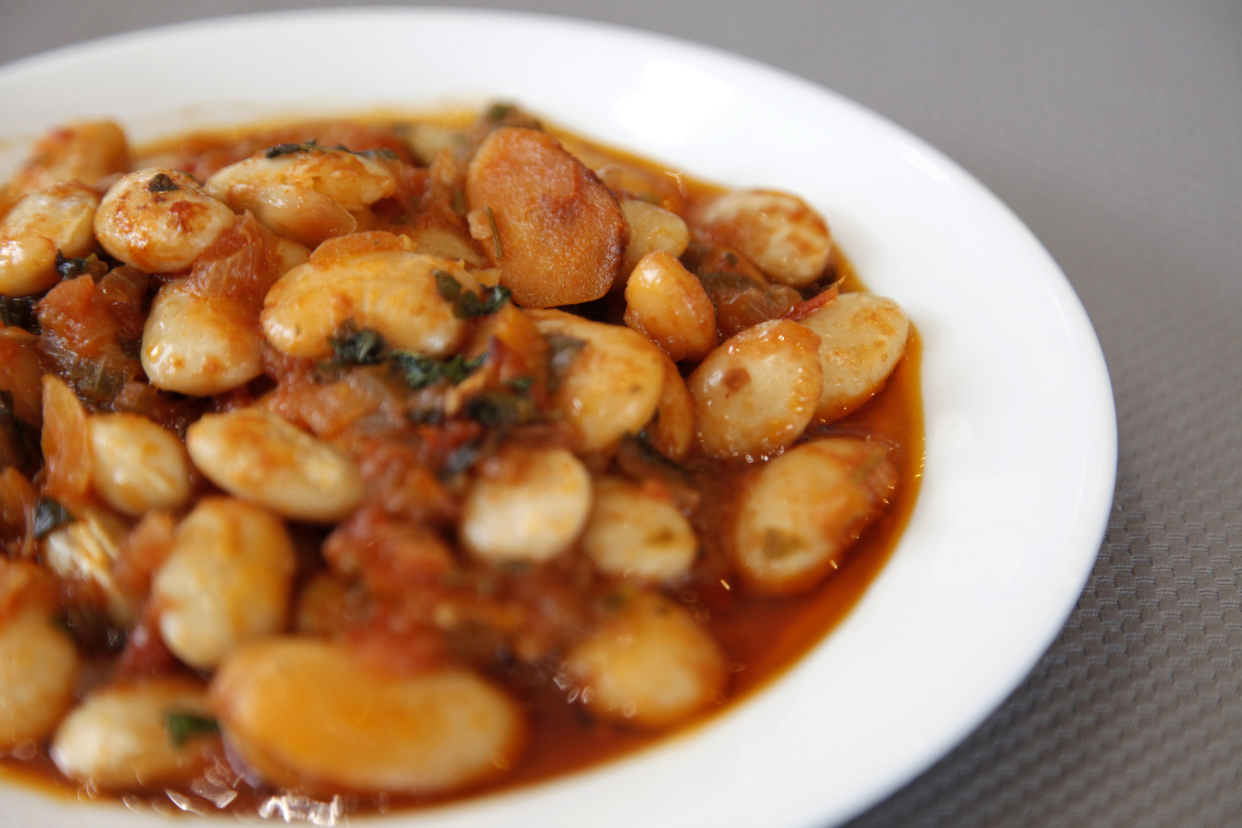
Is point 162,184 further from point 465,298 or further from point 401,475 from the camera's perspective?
point 401,475

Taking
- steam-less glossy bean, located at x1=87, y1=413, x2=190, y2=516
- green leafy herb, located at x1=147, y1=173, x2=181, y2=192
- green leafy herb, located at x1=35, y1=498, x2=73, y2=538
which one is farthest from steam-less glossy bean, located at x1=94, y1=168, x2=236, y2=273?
green leafy herb, located at x1=35, y1=498, x2=73, y2=538

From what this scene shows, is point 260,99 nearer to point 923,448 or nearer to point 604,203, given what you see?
point 604,203

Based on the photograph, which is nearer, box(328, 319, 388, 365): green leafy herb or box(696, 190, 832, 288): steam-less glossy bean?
box(328, 319, 388, 365): green leafy herb

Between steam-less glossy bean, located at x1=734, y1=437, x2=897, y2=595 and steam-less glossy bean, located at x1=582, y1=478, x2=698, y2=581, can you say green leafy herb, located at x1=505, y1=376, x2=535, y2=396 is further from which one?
steam-less glossy bean, located at x1=734, y1=437, x2=897, y2=595

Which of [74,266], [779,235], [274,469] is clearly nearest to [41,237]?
[74,266]

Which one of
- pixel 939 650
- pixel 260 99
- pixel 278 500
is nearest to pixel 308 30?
pixel 260 99

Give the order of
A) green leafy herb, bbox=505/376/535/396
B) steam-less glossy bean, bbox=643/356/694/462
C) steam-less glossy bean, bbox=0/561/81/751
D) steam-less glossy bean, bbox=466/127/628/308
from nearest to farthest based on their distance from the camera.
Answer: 1. steam-less glossy bean, bbox=0/561/81/751
2. green leafy herb, bbox=505/376/535/396
3. steam-less glossy bean, bbox=643/356/694/462
4. steam-less glossy bean, bbox=466/127/628/308
